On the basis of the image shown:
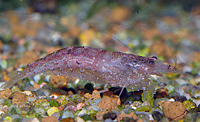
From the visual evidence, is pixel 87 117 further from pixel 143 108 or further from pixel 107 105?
pixel 143 108

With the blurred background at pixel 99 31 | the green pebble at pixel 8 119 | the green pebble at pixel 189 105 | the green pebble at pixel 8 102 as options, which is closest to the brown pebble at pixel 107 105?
the blurred background at pixel 99 31

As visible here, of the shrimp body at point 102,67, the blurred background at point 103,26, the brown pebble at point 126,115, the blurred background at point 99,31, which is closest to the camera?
the brown pebble at point 126,115

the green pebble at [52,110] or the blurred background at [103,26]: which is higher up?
the blurred background at [103,26]

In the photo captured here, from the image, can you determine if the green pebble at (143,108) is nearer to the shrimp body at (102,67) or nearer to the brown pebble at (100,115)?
the shrimp body at (102,67)

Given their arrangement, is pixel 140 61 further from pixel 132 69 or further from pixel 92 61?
pixel 92 61

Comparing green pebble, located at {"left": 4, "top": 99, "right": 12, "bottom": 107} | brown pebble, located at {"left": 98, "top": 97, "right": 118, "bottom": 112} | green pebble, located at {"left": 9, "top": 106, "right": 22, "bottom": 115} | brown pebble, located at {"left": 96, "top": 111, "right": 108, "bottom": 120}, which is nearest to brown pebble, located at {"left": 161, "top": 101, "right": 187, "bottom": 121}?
brown pebble, located at {"left": 98, "top": 97, "right": 118, "bottom": 112}
